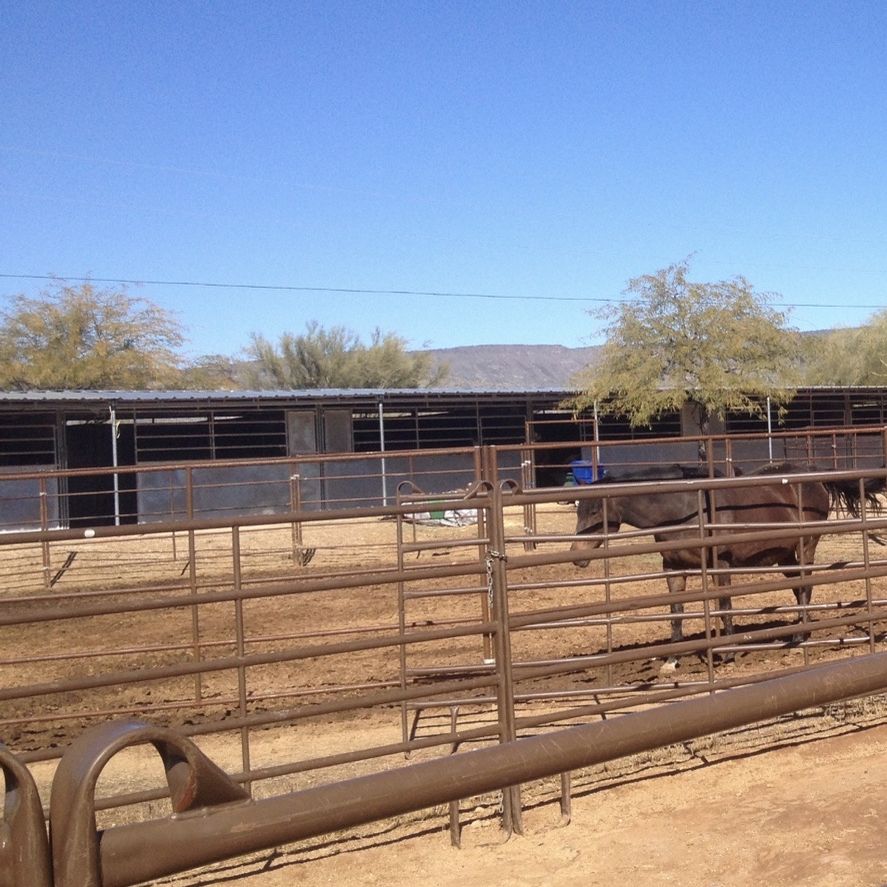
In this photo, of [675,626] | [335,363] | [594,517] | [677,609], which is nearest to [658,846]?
[675,626]

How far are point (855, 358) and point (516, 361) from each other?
236 ft

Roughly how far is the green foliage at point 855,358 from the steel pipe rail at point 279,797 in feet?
143

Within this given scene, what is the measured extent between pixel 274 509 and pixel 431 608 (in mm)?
11408

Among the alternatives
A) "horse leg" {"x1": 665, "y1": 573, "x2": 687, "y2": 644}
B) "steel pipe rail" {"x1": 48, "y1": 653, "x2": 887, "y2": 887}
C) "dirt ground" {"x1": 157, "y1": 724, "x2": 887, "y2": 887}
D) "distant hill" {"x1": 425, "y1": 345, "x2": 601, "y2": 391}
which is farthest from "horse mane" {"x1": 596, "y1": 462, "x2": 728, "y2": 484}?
"distant hill" {"x1": 425, "y1": 345, "x2": 601, "y2": 391}

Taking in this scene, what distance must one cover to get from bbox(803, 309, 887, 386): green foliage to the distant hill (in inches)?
2179

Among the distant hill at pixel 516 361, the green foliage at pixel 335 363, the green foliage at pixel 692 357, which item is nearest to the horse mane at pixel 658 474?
the green foliage at pixel 692 357

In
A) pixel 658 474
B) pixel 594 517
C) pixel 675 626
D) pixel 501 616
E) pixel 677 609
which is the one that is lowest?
pixel 675 626

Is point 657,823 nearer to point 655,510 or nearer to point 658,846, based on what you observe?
point 658,846

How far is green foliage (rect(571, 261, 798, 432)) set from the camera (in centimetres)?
2377

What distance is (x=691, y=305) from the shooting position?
24.8m

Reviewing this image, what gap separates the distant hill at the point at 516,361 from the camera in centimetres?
10450

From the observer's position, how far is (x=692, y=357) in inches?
962

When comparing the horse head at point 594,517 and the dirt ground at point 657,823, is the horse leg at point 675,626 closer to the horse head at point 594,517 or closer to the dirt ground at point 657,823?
the horse head at point 594,517

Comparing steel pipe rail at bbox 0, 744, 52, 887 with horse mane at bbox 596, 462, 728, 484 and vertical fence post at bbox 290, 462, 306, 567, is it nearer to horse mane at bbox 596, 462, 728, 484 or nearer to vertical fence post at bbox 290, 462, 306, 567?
horse mane at bbox 596, 462, 728, 484
